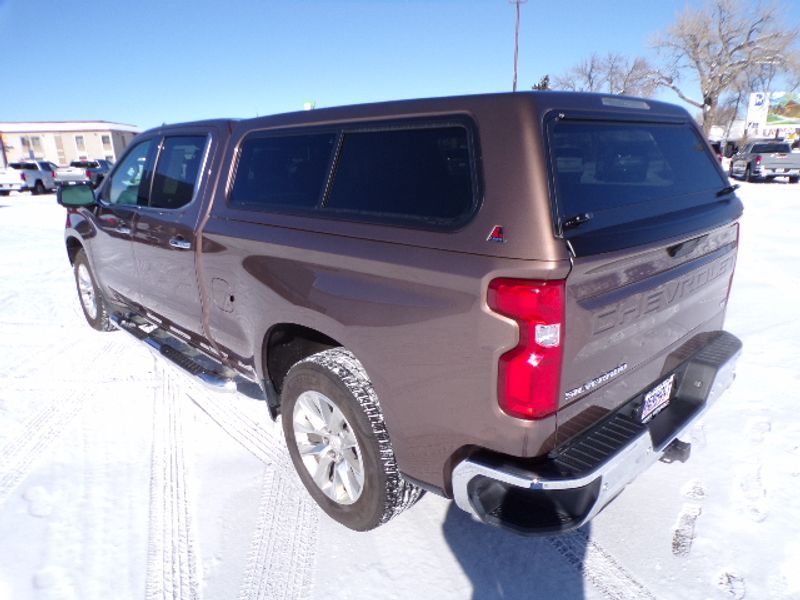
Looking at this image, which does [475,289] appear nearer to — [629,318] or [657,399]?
[629,318]

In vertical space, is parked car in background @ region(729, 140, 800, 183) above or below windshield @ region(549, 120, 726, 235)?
below

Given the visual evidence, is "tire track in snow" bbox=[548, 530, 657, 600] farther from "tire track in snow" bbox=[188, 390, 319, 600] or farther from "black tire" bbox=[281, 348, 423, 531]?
"tire track in snow" bbox=[188, 390, 319, 600]

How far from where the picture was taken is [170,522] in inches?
102

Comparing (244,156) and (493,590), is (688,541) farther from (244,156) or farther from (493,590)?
(244,156)

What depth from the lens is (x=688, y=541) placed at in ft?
7.89

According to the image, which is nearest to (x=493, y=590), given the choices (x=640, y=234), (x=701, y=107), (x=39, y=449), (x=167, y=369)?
(x=640, y=234)

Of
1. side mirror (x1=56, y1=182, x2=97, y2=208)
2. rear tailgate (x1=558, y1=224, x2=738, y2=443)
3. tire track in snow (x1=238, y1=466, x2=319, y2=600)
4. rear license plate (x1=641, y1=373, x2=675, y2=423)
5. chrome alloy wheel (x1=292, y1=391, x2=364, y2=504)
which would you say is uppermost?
side mirror (x1=56, y1=182, x2=97, y2=208)

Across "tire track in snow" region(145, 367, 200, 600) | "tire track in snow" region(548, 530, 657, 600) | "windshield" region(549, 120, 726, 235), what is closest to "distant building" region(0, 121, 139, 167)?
"tire track in snow" region(145, 367, 200, 600)

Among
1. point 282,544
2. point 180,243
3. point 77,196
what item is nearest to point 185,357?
point 180,243

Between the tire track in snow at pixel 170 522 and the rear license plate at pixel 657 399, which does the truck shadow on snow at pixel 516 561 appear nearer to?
the rear license plate at pixel 657 399

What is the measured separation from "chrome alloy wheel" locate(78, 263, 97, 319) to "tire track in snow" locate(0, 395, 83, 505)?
1.54 m

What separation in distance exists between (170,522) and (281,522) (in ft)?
1.79

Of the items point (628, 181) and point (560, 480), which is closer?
point (560, 480)

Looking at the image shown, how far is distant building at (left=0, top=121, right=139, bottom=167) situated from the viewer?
57219mm
